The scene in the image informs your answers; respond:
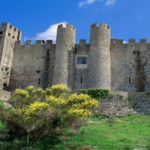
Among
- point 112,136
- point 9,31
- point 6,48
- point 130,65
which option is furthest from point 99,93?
point 9,31

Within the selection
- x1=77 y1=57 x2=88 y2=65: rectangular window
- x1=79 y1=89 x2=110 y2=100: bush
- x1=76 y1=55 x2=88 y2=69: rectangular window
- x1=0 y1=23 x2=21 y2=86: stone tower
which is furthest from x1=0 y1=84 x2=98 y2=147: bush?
x1=0 y1=23 x2=21 y2=86: stone tower

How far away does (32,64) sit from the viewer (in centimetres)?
3325

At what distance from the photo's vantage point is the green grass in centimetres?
1276

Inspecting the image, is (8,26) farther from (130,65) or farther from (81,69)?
(130,65)

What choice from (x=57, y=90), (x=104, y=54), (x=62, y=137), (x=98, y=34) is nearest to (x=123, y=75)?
(x=104, y=54)

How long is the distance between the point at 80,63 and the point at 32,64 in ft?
23.8

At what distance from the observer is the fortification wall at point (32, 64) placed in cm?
3219

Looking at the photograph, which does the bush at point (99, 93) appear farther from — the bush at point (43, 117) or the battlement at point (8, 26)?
the battlement at point (8, 26)

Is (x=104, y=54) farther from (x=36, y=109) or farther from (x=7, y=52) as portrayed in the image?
(x=36, y=109)

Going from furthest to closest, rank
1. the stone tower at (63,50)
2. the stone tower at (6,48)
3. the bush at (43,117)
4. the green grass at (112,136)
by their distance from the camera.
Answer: the stone tower at (6,48) < the stone tower at (63,50) < the green grass at (112,136) < the bush at (43,117)

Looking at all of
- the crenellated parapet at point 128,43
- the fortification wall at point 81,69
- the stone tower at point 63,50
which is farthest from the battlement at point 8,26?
the crenellated parapet at point 128,43

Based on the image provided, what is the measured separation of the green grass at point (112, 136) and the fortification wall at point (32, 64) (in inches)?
618

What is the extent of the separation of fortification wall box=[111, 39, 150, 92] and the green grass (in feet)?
35.9

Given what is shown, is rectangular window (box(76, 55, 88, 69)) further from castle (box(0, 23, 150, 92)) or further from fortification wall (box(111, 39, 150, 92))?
fortification wall (box(111, 39, 150, 92))
